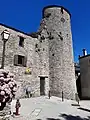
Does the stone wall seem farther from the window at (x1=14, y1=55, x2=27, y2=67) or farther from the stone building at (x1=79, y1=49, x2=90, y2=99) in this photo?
the window at (x1=14, y1=55, x2=27, y2=67)

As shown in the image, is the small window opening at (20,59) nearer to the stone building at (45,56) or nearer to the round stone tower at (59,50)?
the stone building at (45,56)

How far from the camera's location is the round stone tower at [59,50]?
1897 centimetres

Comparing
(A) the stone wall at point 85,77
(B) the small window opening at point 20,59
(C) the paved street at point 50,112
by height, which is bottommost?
(C) the paved street at point 50,112

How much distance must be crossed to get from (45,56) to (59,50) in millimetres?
2077

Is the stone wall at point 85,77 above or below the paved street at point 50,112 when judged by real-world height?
above

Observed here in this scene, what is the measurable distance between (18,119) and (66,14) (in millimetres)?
18135

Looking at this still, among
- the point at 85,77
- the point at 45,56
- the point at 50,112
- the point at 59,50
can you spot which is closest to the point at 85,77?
the point at 85,77

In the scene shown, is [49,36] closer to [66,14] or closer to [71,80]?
[66,14]

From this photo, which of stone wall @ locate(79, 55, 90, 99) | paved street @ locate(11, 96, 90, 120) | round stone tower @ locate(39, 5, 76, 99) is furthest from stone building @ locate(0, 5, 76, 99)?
paved street @ locate(11, 96, 90, 120)

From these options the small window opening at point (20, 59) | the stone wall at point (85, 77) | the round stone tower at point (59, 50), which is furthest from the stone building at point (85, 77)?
the small window opening at point (20, 59)

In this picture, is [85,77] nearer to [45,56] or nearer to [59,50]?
[59,50]

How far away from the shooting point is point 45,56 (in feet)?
A: 63.9

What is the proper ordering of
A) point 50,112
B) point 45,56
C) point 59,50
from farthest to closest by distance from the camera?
point 59,50, point 45,56, point 50,112

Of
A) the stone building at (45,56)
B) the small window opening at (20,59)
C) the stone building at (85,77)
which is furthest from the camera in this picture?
the stone building at (85,77)
